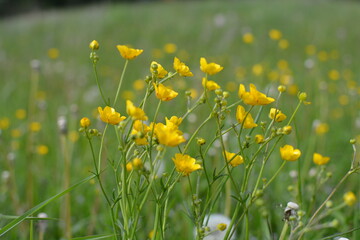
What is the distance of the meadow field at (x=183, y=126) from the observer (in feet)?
2.06

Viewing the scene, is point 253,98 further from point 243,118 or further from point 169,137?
point 169,137

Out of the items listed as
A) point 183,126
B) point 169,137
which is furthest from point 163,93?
point 183,126

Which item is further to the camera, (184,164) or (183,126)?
(183,126)

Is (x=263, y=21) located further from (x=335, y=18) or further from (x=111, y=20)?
(x=111, y=20)

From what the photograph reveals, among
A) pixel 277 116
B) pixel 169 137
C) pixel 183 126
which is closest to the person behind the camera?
pixel 169 137

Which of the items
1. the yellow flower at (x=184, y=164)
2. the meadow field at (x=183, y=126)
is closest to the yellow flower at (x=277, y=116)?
the meadow field at (x=183, y=126)

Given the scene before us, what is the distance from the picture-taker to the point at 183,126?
6.89ft

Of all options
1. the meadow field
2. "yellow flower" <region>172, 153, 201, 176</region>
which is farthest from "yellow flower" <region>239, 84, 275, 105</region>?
"yellow flower" <region>172, 153, 201, 176</region>

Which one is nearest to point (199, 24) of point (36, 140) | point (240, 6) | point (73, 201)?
point (240, 6)

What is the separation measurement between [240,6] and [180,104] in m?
5.34

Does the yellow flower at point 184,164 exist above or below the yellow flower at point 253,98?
below

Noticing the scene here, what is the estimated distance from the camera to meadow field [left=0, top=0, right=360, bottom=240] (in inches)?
24.8

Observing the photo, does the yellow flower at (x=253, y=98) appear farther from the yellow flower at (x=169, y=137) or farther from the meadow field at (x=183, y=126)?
the yellow flower at (x=169, y=137)

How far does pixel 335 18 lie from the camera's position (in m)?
5.77
